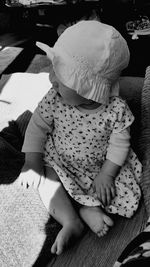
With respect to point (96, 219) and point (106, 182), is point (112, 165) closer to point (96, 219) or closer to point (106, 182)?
point (106, 182)

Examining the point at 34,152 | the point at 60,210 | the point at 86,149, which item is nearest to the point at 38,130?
the point at 34,152

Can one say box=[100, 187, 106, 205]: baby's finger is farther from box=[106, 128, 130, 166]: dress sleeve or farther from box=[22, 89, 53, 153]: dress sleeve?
box=[22, 89, 53, 153]: dress sleeve

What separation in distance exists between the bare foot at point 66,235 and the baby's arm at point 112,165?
0.11m

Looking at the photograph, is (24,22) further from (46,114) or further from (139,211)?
(139,211)

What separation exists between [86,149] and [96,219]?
0.24 metres

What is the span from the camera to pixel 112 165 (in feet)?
3.73

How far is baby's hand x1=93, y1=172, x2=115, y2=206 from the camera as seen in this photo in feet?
3.66

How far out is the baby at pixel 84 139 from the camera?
0.99 m

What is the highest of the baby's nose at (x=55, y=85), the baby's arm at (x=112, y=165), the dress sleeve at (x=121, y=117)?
the baby's nose at (x=55, y=85)

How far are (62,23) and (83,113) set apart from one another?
2171 millimetres

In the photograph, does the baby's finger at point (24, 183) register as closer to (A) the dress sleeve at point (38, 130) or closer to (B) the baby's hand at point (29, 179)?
(B) the baby's hand at point (29, 179)

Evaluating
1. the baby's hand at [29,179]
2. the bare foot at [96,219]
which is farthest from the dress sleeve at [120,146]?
the baby's hand at [29,179]

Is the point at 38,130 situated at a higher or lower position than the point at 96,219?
higher

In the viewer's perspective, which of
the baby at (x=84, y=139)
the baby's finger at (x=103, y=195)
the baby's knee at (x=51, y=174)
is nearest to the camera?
the baby at (x=84, y=139)
